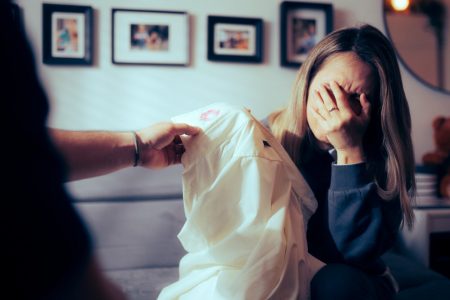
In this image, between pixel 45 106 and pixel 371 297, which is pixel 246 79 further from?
pixel 45 106

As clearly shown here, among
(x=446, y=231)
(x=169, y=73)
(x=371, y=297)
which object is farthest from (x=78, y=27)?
(x=446, y=231)

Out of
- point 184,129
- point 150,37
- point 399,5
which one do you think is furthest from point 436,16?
point 184,129

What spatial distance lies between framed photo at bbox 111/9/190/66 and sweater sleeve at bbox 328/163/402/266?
0.87m

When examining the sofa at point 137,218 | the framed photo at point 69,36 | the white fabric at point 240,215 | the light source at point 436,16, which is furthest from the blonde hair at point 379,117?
the light source at point 436,16

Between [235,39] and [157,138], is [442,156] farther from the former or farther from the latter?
[157,138]

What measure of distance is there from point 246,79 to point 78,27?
635 mm

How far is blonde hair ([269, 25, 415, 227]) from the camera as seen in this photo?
33.0 inches

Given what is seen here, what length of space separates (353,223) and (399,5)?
1.22m

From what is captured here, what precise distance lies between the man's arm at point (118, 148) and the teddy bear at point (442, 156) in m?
1.18

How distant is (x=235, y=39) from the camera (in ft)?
4.91

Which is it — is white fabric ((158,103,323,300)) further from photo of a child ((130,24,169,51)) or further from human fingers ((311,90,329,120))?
photo of a child ((130,24,169,51))

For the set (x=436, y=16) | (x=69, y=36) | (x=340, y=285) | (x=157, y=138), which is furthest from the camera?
(x=436, y=16)

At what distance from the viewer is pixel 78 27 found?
1403mm

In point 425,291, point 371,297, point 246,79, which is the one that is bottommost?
point 425,291
